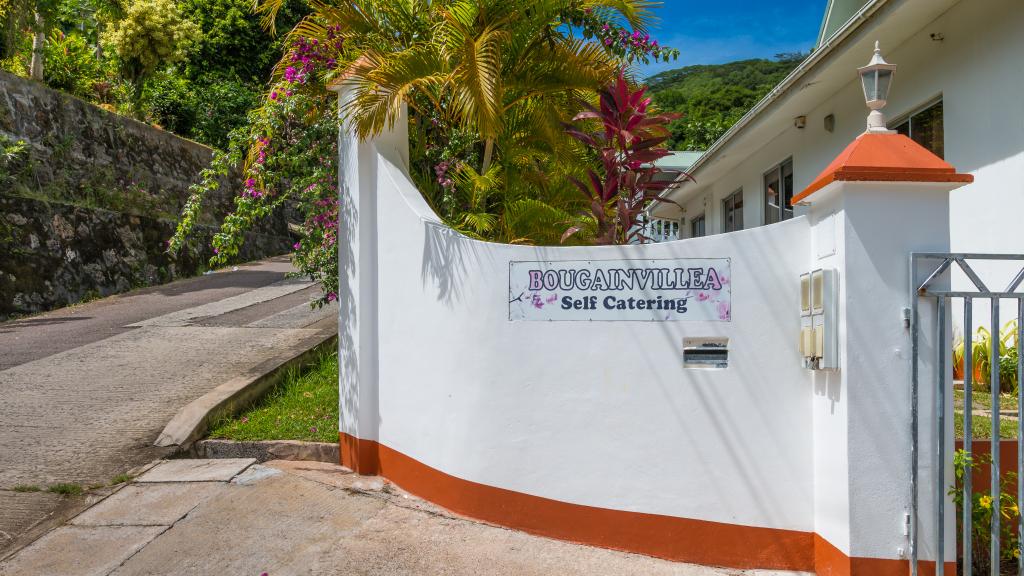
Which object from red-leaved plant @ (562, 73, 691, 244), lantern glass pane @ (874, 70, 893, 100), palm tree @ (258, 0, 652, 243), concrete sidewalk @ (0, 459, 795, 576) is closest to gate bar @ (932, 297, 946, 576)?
concrete sidewalk @ (0, 459, 795, 576)

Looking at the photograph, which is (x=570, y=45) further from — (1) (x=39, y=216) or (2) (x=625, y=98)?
(1) (x=39, y=216)

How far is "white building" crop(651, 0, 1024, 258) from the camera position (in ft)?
19.8

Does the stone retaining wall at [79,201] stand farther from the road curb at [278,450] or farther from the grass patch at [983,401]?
the grass patch at [983,401]

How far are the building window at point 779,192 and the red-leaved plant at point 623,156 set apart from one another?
248 inches

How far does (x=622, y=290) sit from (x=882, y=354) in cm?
136

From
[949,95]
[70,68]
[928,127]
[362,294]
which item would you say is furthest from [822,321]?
[70,68]

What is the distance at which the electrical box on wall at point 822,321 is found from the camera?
377 centimetres

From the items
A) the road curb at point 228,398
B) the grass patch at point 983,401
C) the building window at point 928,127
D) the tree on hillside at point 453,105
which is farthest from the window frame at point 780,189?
the road curb at point 228,398

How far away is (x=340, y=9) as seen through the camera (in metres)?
6.37

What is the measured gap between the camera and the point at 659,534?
4.27 meters

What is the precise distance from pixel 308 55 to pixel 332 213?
4.67ft

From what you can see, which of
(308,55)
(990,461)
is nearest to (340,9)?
(308,55)

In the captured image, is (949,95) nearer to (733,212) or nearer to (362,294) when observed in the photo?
(362,294)

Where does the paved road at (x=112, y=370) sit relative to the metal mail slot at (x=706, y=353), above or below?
below
